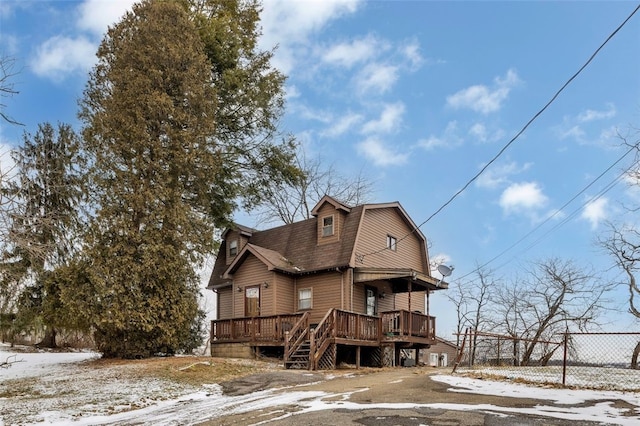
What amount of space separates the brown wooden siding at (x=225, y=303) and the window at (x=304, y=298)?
4.19 meters

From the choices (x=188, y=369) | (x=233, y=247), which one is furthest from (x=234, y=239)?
(x=188, y=369)

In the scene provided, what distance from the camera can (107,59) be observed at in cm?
2125

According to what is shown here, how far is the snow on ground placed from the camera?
816cm

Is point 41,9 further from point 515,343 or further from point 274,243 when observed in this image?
point 515,343

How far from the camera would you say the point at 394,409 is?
26.9 feet

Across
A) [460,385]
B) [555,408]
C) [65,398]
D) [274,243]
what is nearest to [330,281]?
[274,243]

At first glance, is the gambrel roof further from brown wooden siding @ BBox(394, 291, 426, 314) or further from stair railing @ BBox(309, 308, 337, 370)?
stair railing @ BBox(309, 308, 337, 370)

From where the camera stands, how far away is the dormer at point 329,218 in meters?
20.6

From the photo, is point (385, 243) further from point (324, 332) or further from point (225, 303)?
point (225, 303)

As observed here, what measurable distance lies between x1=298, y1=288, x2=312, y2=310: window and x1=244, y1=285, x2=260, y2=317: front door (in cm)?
162

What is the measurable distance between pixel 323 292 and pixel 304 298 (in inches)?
37.5

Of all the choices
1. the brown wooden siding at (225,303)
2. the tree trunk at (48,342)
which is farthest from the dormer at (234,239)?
the tree trunk at (48,342)

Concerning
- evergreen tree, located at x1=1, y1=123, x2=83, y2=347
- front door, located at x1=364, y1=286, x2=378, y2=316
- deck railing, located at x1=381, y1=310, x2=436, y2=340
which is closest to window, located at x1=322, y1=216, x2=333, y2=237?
front door, located at x1=364, y1=286, x2=378, y2=316

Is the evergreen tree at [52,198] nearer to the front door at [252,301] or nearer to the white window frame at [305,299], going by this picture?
the front door at [252,301]
